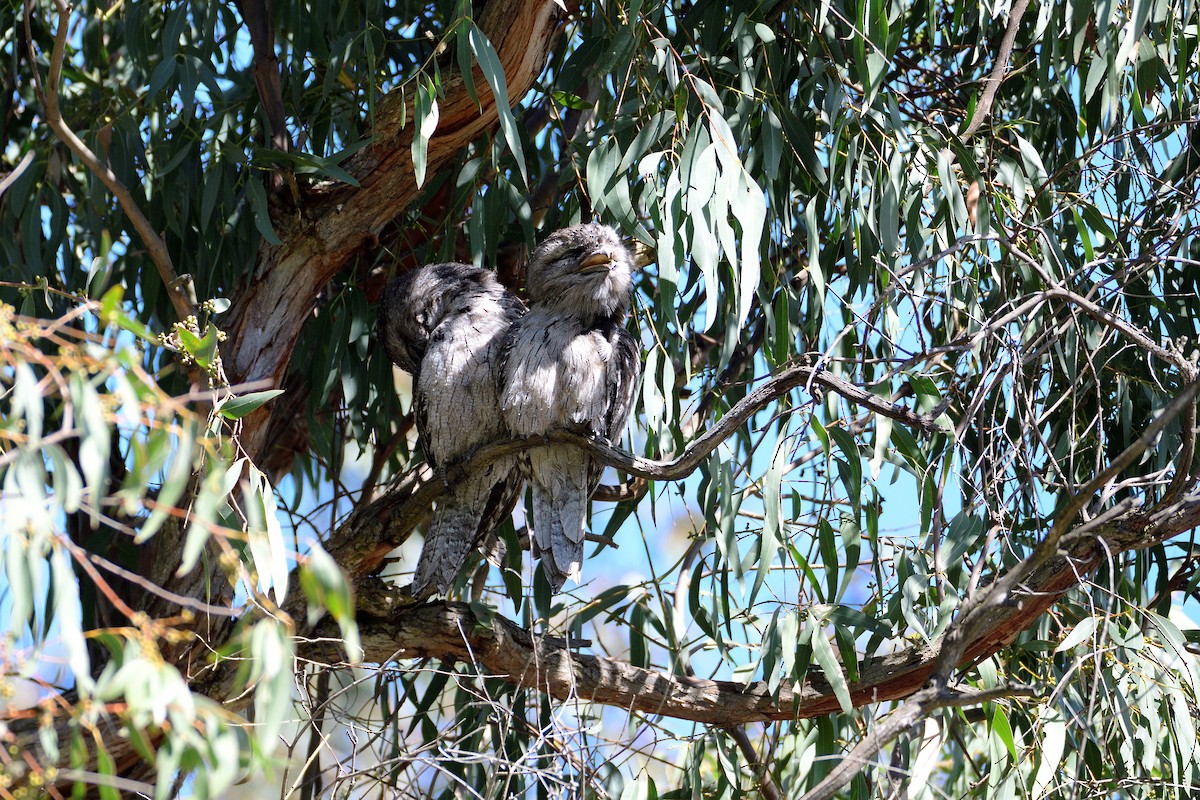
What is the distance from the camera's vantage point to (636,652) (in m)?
3.15

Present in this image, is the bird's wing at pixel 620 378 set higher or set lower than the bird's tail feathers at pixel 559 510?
higher

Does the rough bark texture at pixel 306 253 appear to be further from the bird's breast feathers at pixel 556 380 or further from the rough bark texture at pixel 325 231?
the bird's breast feathers at pixel 556 380

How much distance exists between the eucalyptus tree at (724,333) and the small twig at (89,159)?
0.01 meters

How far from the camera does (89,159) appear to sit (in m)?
2.28

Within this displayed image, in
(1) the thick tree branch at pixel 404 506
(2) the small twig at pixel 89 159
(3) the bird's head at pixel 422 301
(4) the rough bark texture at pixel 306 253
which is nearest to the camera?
(2) the small twig at pixel 89 159

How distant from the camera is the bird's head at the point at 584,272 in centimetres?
271

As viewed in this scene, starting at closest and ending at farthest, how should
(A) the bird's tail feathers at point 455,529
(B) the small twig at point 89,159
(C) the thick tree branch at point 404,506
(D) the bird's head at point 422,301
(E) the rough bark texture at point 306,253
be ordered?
(B) the small twig at point 89,159 < (C) the thick tree branch at point 404,506 < (E) the rough bark texture at point 306,253 < (A) the bird's tail feathers at point 455,529 < (D) the bird's head at point 422,301

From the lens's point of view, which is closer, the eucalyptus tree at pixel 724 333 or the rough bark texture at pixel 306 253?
the eucalyptus tree at pixel 724 333

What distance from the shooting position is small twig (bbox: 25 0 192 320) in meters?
2.15

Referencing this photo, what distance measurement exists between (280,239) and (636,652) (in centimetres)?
141

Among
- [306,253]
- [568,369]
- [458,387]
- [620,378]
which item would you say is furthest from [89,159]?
[620,378]

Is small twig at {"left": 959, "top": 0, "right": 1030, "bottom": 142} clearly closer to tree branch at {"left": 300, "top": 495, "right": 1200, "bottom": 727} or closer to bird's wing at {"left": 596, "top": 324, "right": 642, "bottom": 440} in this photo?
bird's wing at {"left": 596, "top": 324, "right": 642, "bottom": 440}

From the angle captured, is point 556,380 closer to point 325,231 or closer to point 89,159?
point 325,231

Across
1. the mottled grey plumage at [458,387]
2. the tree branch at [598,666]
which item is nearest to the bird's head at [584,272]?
the mottled grey plumage at [458,387]
